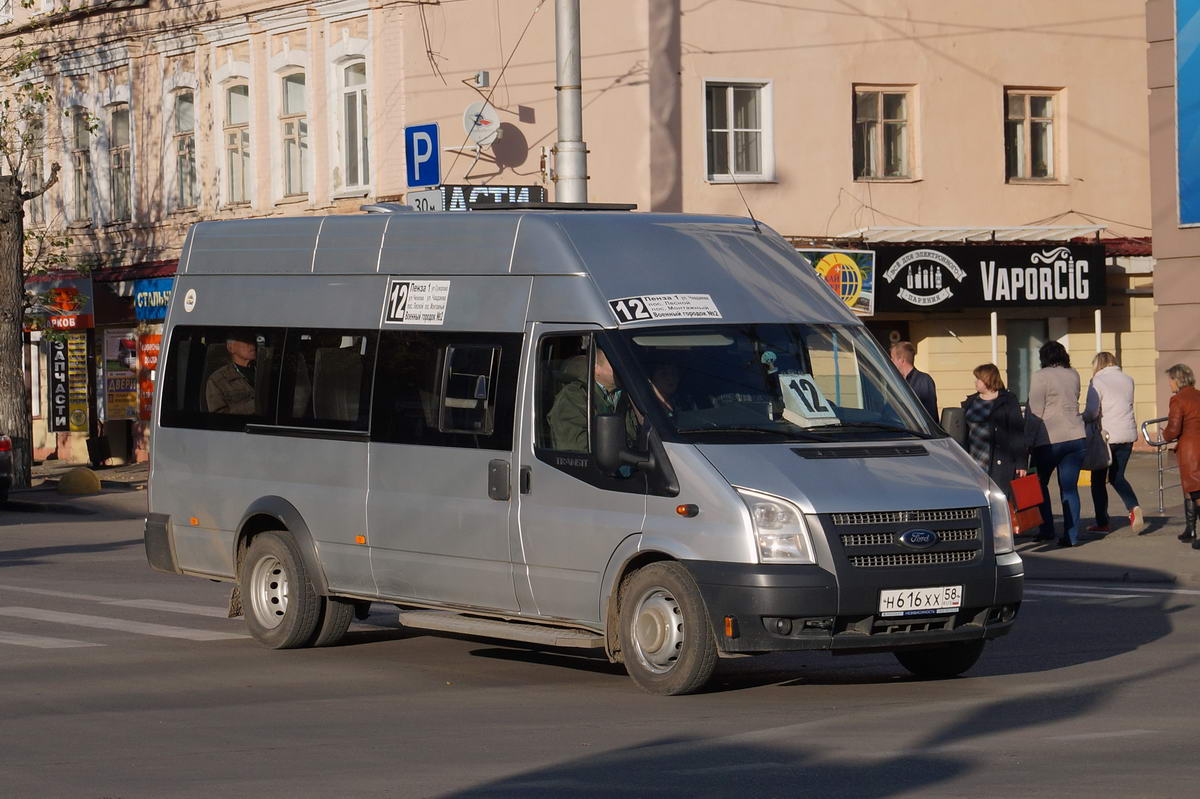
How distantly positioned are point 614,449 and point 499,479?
37.3 inches

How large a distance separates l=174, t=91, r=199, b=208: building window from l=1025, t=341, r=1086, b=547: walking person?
63.1 feet

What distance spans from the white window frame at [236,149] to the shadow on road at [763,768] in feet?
81.6

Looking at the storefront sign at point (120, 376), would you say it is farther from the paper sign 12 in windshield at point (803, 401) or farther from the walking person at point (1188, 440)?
the paper sign 12 in windshield at point (803, 401)

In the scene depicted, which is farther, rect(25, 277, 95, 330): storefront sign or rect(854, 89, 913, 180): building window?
rect(25, 277, 95, 330): storefront sign

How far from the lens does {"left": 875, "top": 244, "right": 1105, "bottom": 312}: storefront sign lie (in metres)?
28.4

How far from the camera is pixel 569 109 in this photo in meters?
19.0

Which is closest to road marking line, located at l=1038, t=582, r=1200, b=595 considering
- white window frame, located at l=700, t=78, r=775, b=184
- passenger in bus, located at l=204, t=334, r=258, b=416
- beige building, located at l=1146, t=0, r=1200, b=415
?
passenger in bus, located at l=204, t=334, r=258, b=416

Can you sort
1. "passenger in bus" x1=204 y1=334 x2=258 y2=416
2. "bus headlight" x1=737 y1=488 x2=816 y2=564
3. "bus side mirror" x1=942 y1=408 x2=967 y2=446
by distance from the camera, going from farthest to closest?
1. "passenger in bus" x1=204 y1=334 x2=258 y2=416
2. "bus side mirror" x1=942 y1=408 x2=967 y2=446
3. "bus headlight" x1=737 y1=488 x2=816 y2=564

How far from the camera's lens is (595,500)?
10.1 meters

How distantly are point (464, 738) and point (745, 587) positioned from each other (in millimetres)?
1579

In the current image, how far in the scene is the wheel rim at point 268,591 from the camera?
12055mm

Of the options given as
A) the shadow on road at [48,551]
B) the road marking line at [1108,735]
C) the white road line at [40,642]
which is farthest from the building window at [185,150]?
the road marking line at [1108,735]

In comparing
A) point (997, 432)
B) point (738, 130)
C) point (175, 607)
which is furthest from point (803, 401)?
point (738, 130)

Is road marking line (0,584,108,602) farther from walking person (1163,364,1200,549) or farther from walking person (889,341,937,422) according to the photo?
walking person (1163,364,1200,549)
